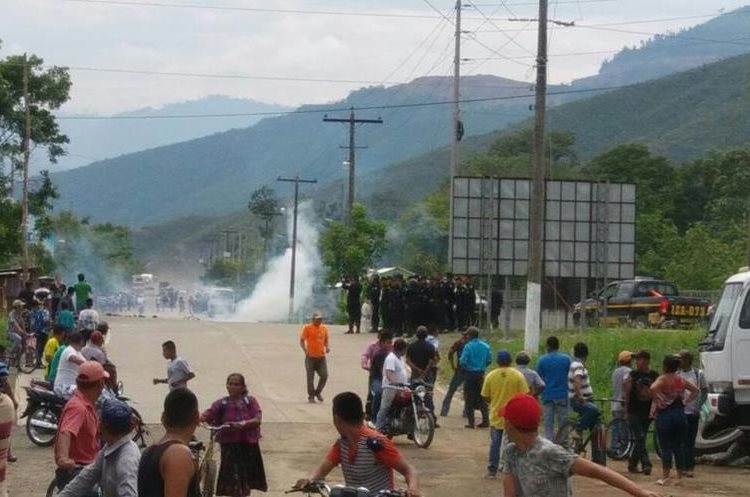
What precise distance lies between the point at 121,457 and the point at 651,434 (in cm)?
1636

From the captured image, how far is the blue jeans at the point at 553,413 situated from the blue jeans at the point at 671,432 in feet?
5.89

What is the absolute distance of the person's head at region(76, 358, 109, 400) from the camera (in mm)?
10430

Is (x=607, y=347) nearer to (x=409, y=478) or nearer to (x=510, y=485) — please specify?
(x=409, y=478)

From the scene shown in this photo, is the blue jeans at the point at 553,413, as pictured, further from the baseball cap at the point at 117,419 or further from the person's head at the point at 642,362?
the baseball cap at the point at 117,419

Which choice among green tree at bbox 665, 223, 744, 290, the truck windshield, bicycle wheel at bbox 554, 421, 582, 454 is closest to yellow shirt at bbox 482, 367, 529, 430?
bicycle wheel at bbox 554, 421, 582, 454

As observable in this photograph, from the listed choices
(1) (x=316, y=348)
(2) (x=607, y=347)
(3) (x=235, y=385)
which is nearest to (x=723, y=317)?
(2) (x=607, y=347)

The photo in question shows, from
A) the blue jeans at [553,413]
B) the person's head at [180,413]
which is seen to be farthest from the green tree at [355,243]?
the person's head at [180,413]

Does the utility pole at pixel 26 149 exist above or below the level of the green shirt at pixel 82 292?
above

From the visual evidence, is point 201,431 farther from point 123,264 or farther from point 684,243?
point 123,264

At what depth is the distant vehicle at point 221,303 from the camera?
9311cm

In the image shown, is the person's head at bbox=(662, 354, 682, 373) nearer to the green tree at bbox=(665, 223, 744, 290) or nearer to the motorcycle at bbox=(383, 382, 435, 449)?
the motorcycle at bbox=(383, 382, 435, 449)

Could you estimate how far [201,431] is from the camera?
915 inches

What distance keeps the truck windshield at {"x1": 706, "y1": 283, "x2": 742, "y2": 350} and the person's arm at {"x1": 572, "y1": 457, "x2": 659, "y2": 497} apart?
45.5ft

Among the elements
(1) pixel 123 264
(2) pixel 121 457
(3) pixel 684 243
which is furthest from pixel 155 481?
(1) pixel 123 264
